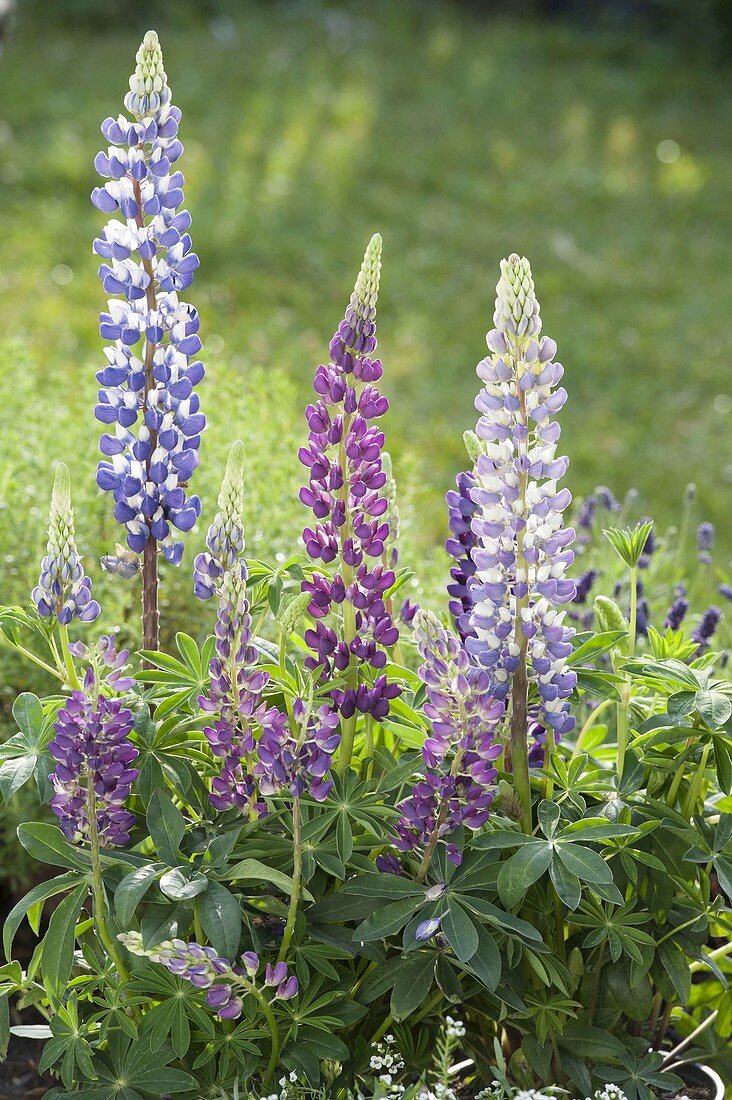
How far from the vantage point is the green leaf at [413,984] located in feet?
5.72

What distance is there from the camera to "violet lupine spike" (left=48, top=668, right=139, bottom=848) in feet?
5.53

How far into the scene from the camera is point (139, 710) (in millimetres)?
1844

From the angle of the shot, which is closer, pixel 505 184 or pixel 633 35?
pixel 505 184

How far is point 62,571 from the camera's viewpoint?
1.72 m

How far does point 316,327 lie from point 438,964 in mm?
4762

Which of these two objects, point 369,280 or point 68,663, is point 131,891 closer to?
point 68,663

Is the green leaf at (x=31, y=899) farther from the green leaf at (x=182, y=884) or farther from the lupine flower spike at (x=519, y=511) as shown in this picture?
the lupine flower spike at (x=519, y=511)

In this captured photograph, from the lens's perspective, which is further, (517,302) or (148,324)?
(148,324)

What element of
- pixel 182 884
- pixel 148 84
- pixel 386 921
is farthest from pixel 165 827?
pixel 148 84

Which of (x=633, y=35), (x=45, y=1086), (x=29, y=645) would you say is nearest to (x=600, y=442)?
(x=29, y=645)

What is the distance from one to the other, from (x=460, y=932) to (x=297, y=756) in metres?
0.31

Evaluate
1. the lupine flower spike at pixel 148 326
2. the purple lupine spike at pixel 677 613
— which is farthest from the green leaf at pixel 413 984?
the purple lupine spike at pixel 677 613

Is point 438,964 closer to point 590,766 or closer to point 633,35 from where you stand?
point 590,766

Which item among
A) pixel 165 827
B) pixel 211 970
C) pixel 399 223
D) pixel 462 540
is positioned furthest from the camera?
pixel 399 223
